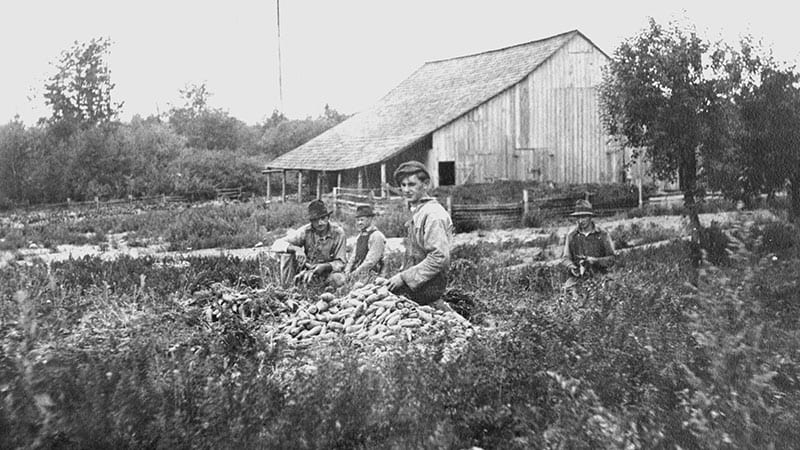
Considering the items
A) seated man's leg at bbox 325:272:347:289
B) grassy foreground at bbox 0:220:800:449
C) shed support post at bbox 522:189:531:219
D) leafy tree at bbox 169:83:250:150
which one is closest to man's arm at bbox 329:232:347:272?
seated man's leg at bbox 325:272:347:289

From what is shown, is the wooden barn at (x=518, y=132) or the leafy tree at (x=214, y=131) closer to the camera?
the wooden barn at (x=518, y=132)

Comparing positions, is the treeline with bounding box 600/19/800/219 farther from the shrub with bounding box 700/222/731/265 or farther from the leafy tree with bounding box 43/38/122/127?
the leafy tree with bounding box 43/38/122/127

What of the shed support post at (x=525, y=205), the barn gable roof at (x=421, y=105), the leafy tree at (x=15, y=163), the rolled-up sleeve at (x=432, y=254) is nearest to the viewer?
the rolled-up sleeve at (x=432, y=254)

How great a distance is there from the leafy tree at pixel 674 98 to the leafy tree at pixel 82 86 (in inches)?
1073

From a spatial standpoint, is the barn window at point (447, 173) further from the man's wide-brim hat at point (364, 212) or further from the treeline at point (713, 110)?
the man's wide-brim hat at point (364, 212)

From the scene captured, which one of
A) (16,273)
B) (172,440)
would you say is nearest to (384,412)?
(172,440)

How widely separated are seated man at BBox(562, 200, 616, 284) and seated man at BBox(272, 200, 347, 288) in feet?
8.88

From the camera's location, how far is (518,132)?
1062 inches

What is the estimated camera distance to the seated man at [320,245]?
8759 mm

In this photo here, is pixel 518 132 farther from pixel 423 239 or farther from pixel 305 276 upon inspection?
pixel 423 239

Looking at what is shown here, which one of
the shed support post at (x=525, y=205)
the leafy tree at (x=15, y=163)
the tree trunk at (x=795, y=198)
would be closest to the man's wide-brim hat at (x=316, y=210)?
the tree trunk at (x=795, y=198)

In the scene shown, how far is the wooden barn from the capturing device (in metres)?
26.6

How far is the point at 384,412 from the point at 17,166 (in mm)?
32906

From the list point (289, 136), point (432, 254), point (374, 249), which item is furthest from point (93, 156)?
point (432, 254)
